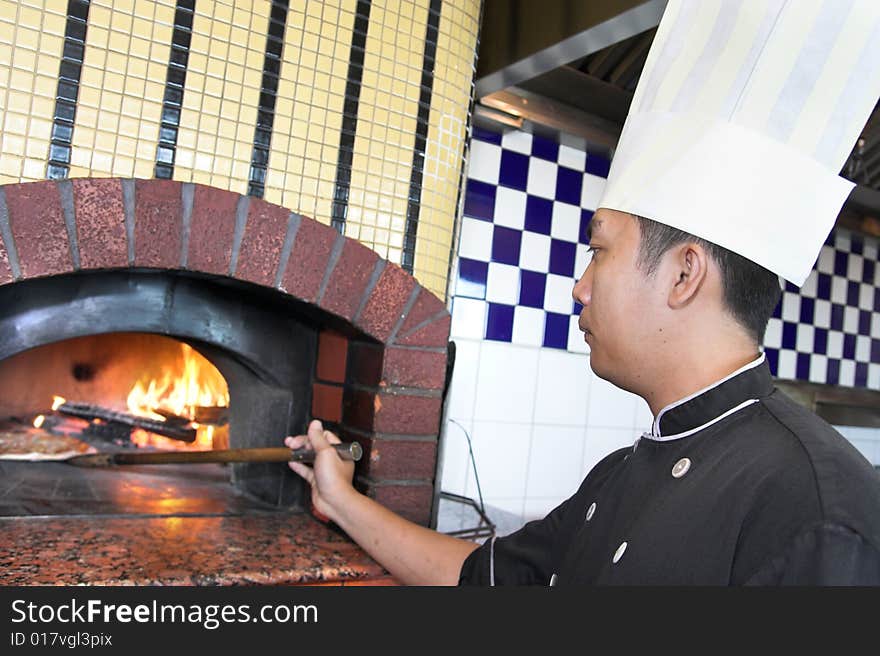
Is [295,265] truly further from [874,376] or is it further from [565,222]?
[874,376]

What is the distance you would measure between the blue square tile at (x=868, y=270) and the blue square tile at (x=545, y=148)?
202 cm

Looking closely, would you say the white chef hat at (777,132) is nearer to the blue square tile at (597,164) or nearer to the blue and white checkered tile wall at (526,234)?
the blue and white checkered tile wall at (526,234)

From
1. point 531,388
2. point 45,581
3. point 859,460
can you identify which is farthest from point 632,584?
point 531,388

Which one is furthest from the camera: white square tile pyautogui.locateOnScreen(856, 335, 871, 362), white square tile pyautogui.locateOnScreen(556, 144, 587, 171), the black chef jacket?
white square tile pyautogui.locateOnScreen(856, 335, 871, 362)

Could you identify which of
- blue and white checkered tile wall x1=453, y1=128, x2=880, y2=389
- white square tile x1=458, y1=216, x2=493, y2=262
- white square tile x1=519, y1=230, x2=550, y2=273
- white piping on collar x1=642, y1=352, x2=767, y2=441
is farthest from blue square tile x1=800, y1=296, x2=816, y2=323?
white piping on collar x1=642, y1=352, x2=767, y2=441

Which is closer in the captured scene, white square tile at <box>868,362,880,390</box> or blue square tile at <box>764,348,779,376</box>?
blue square tile at <box>764,348,779,376</box>

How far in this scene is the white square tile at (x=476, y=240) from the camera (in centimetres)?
272

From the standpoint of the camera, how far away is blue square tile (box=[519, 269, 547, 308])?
2844mm

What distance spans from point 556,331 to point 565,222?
0.45m

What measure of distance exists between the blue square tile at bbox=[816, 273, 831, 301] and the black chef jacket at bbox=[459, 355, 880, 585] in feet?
9.58

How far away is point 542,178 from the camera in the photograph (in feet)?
9.49

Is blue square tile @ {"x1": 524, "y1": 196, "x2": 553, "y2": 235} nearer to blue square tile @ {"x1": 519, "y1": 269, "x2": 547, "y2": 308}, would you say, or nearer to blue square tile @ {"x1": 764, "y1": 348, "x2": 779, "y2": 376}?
blue square tile @ {"x1": 519, "y1": 269, "x2": 547, "y2": 308}

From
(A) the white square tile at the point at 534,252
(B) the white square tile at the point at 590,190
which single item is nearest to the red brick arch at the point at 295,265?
(A) the white square tile at the point at 534,252

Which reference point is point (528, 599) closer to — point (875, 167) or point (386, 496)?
point (386, 496)
